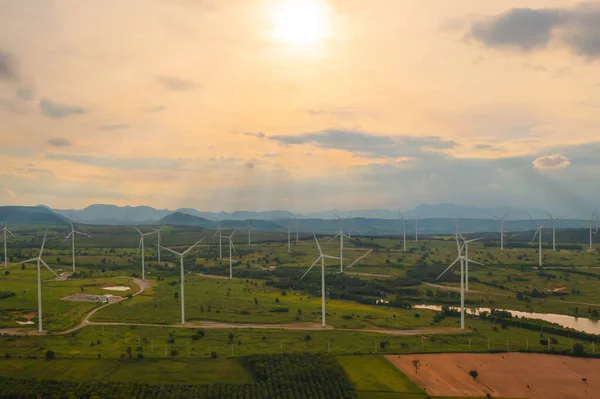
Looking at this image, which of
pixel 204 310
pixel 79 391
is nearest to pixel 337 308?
pixel 204 310

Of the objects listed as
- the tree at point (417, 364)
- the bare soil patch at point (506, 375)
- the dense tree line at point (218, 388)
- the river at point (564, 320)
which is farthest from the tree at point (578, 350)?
the dense tree line at point (218, 388)

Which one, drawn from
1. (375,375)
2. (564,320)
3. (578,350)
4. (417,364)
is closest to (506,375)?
(417,364)

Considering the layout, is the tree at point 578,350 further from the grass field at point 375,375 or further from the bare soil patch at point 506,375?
the grass field at point 375,375

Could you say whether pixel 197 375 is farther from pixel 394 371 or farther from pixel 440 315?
pixel 440 315

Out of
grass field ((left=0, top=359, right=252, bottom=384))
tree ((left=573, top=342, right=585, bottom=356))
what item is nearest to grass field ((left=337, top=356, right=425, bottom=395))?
grass field ((left=0, top=359, right=252, bottom=384))

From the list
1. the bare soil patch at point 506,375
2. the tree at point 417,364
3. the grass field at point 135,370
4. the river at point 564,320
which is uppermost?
the grass field at point 135,370

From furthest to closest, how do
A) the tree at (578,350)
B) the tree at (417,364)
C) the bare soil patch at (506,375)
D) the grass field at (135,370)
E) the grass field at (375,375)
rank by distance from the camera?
1. the tree at (578,350)
2. the tree at (417,364)
3. the grass field at (135,370)
4. the grass field at (375,375)
5. the bare soil patch at (506,375)
